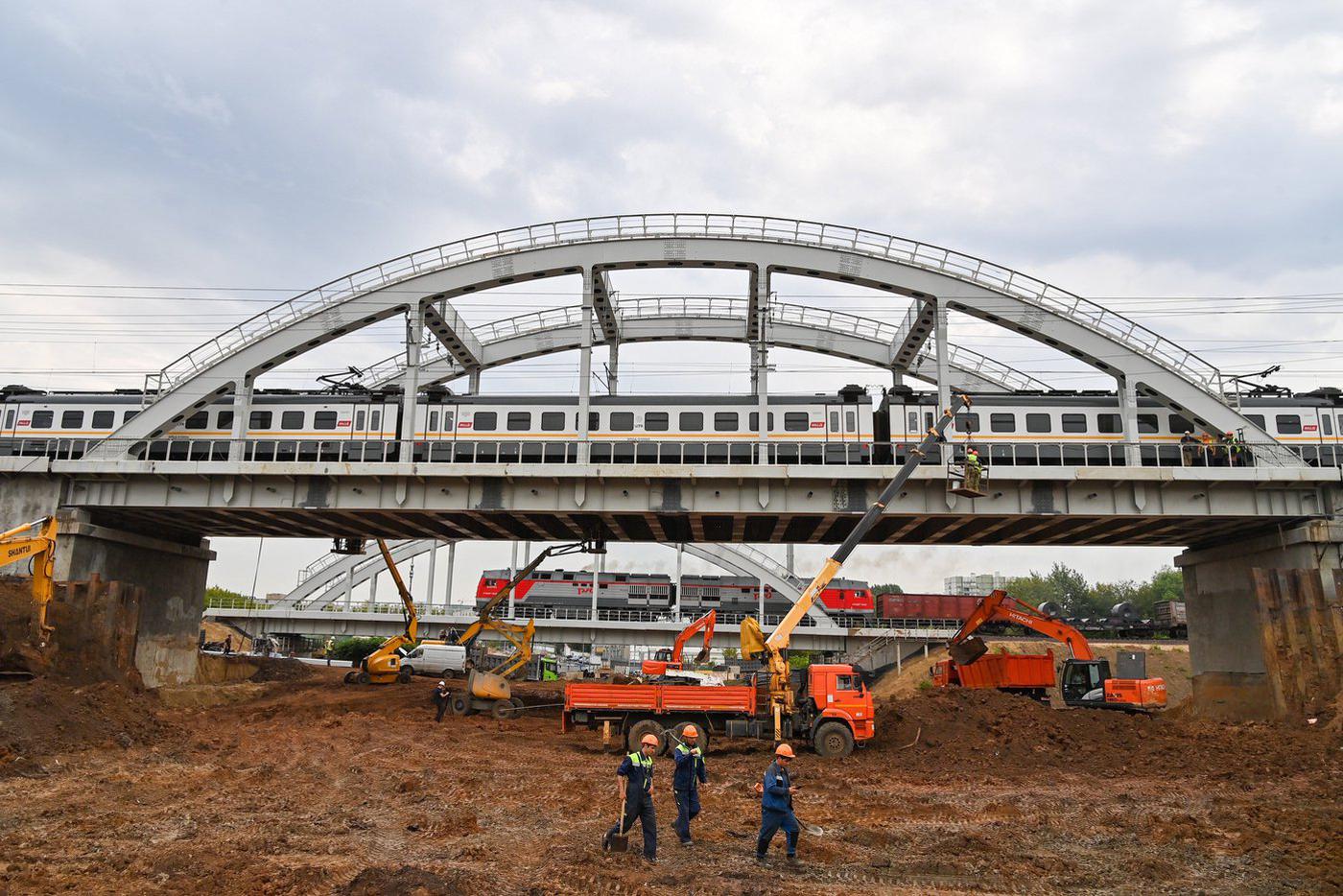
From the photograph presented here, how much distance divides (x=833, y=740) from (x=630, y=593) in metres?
47.1

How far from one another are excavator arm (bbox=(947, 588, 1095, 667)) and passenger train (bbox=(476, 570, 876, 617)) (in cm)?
3888

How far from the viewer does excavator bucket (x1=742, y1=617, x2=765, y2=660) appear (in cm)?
2150

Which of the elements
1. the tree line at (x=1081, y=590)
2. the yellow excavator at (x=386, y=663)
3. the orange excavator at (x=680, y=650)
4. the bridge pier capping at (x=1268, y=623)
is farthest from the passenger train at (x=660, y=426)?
the tree line at (x=1081, y=590)

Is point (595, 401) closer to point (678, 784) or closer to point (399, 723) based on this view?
point (399, 723)

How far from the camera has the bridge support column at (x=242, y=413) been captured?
29484mm

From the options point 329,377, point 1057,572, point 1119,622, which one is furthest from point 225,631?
point 1057,572

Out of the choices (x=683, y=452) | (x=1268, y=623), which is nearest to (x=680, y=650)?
A: (x=683, y=452)

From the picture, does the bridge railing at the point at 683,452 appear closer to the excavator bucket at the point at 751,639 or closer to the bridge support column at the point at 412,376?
the bridge support column at the point at 412,376

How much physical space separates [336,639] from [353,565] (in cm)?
1586

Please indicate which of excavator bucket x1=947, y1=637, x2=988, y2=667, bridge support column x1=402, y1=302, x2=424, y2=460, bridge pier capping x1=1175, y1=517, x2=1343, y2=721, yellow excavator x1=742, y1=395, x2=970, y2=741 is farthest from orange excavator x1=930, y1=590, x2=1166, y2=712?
bridge support column x1=402, y1=302, x2=424, y2=460

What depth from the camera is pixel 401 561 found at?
247ft

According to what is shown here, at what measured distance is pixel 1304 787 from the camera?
1592cm

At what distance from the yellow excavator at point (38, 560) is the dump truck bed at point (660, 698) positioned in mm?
13028

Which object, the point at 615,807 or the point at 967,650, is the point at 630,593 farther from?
the point at 615,807
